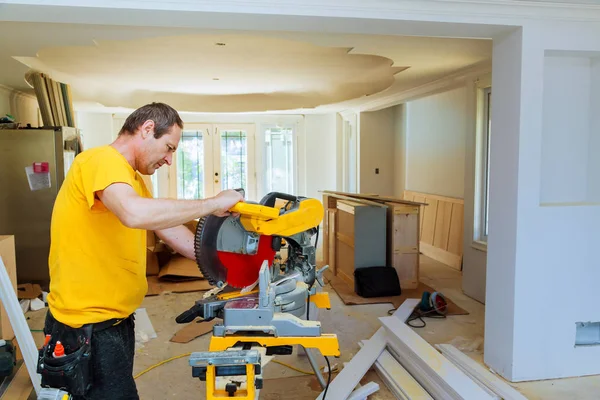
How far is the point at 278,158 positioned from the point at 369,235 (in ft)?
15.4

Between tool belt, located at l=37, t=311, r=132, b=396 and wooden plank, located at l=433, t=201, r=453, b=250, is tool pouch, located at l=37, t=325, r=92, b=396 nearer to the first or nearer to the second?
tool belt, located at l=37, t=311, r=132, b=396

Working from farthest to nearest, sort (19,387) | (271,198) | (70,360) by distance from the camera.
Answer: (19,387), (271,198), (70,360)

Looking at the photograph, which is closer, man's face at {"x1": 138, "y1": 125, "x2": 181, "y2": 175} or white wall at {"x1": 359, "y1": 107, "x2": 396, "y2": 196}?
man's face at {"x1": 138, "y1": 125, "x2": 181, "y2": 175}

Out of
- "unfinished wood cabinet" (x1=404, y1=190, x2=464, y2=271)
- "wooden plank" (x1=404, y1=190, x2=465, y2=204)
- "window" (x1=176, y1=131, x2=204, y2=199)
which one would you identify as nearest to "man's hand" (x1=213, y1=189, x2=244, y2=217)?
"unfinished wood cabinet" (x1=404, y1=190, x2=464, y2=271)

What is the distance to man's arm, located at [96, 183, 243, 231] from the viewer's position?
4.57 feet

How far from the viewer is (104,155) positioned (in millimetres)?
1479

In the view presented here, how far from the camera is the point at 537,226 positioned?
2.66 m

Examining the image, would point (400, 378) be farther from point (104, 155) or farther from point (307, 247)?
point (104, 155)

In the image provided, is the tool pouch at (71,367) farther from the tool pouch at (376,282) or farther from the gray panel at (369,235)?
the gray panel at (369,235)

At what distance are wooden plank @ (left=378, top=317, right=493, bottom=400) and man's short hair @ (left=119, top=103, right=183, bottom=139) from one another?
1.96 m

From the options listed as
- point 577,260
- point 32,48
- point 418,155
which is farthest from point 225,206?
point 418,155

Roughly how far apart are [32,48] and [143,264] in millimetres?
2458

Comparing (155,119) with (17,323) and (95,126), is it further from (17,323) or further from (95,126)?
(95,126)

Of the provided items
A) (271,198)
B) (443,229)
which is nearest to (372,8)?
(271,198)
